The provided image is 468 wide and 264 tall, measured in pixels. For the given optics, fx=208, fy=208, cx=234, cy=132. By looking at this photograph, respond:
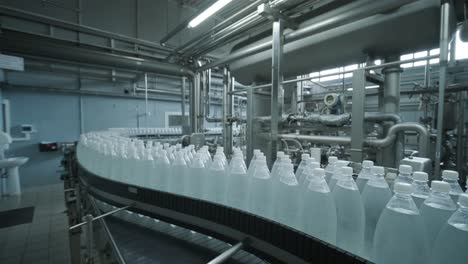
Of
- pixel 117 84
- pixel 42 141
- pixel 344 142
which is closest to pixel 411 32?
pixel 344 142

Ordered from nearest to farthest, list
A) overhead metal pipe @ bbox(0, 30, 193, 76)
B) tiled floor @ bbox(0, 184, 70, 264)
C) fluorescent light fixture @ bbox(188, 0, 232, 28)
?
fluorescent light fixture @ bbox(188, 0, 232, 28), tiled floor @ bbox(0, 184, 70, 264), overhead metal pipe @ bbox(0, 30, 193, 76)

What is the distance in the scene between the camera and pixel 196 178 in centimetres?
76

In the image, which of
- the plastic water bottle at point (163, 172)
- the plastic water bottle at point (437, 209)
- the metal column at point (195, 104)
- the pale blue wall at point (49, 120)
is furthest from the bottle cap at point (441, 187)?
the pale blue wall at point (49, 120)

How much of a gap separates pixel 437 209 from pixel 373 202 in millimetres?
118

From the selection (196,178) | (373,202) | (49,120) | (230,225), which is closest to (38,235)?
(49,120)

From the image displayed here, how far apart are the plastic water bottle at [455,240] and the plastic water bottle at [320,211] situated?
179 millimetres

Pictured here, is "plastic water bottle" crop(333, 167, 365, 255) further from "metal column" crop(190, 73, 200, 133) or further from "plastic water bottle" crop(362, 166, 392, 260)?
"metal column" crop(190, 73, 200, 133)

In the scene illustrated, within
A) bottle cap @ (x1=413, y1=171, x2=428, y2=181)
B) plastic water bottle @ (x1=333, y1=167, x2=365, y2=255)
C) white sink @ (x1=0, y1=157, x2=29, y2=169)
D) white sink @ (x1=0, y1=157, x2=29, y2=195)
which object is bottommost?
white sink @ (x1=0, y1=157, x2=29, y2=195)

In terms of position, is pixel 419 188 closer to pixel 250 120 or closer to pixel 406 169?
pixel 406 169

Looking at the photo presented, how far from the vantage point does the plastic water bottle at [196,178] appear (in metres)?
0.75

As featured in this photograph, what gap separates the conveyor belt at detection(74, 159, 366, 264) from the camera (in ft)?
1.56

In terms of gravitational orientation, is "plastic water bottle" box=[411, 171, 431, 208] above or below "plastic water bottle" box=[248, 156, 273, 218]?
above

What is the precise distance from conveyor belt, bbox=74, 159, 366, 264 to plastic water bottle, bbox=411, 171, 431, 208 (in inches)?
7.9

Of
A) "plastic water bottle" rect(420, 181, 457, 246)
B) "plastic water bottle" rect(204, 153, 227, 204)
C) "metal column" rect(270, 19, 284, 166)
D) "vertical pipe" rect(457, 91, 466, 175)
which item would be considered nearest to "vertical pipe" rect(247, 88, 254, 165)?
"metal column" rect(270, 19, 284, 166)
